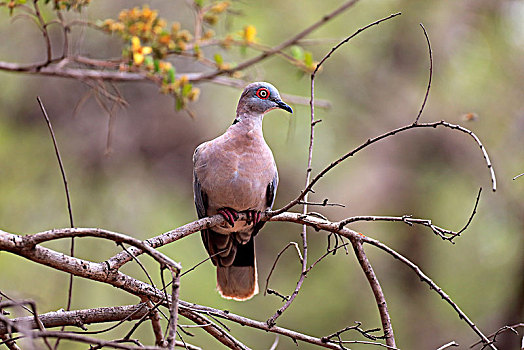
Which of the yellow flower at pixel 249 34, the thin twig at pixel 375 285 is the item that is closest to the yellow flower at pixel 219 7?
the yellow flower at pixel 249 34

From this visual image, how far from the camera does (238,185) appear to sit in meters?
3.51

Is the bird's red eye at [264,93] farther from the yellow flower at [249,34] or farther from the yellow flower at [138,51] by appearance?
the yellow flower at [138,51]

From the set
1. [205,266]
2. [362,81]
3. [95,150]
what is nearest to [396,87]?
[362,81]

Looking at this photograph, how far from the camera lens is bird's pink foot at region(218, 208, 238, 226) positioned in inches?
139

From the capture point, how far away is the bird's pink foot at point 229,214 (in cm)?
353

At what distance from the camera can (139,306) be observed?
235 centimetres

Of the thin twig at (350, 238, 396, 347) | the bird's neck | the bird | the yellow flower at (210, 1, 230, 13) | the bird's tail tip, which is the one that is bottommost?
the thin twig at (350, 238, 396, 347)

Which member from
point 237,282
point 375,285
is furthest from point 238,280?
point 375,285

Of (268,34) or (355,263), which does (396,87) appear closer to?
(268,34)

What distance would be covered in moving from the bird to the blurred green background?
3.05 m

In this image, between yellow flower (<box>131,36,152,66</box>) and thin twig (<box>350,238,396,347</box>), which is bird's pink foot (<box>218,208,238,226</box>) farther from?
thin twig (<box>350,238,396,347</box>)

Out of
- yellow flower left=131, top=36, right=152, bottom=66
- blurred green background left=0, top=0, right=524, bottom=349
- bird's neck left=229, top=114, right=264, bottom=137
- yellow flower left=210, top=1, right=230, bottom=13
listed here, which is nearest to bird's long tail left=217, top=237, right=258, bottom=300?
bird's neck left=229, top=114, right=264, bottom=137

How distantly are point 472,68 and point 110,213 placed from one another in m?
5.14

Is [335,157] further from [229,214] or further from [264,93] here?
[229,214]
